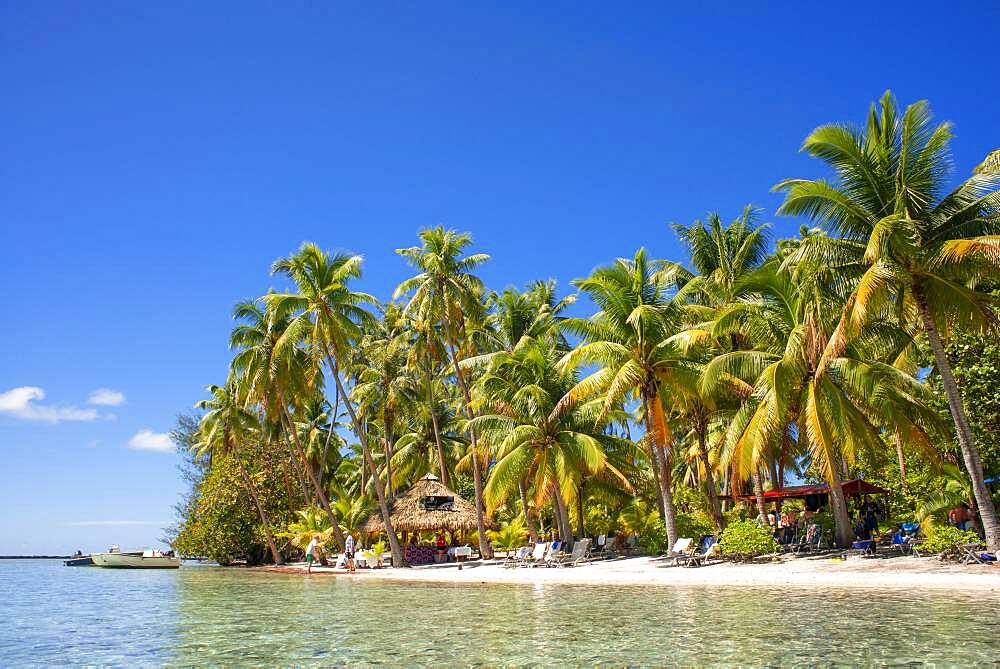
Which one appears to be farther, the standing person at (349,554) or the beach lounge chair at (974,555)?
the standing person at (349,554)

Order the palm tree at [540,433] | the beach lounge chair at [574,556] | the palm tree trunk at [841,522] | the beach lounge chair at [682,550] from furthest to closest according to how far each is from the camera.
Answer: the palm tree at [540,433] → the beach lounge chair at [574,556] → the beach lounge chair at [682,550] → the palm tree trunk at [841,522]

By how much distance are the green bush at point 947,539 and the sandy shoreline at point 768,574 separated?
1.26 ft

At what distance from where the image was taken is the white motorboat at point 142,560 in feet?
145

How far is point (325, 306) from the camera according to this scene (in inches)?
1123

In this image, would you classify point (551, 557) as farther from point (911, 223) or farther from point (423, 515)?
point (911, 223)

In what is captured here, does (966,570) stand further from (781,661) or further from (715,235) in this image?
(715,235)

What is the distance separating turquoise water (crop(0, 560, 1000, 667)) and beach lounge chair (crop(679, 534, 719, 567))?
364cm

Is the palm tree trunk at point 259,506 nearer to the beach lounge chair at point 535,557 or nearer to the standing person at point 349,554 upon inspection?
the standing person at point 349,554

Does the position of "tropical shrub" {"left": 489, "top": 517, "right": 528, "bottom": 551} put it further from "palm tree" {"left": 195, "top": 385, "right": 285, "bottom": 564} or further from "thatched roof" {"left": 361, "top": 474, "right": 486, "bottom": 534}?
"palm tree" {"left": 195, "top": 385, "right": 285, "bottom": 564}

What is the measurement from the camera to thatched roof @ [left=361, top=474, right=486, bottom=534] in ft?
97.1

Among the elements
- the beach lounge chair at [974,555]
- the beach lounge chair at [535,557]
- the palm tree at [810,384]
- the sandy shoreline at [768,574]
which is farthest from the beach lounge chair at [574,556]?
the beach lounge chair at [974,555]

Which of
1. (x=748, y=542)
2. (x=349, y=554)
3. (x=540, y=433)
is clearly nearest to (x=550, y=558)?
(x=540, y=433)

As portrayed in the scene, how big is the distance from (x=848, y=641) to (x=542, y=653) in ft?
12.3

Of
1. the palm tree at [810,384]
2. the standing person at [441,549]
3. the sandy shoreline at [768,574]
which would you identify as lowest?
the sandy shoreline at [768,574]
